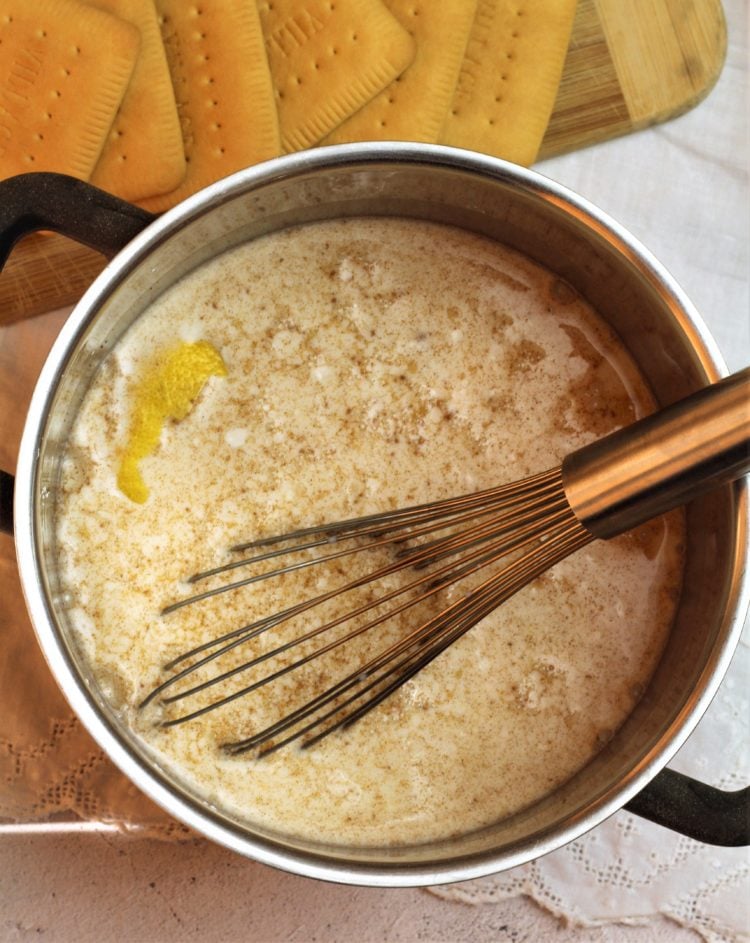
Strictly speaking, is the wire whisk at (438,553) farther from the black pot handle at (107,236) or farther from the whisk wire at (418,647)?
the black pot handle at (107,236)

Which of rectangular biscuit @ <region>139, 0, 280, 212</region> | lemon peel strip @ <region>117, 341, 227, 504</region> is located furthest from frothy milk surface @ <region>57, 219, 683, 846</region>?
rectangular biscuit @ <region>139, 0, 280, 212</region>

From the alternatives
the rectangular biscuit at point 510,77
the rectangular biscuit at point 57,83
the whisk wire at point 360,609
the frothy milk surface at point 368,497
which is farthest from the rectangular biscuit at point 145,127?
the whisk wire at point 360,609

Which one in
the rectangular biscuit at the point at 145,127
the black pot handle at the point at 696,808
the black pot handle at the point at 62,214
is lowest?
the black pot handle at the point at 696,808

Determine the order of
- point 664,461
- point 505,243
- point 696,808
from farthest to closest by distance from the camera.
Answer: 1. point 505,243
2. point 696,808
3. point 664,461

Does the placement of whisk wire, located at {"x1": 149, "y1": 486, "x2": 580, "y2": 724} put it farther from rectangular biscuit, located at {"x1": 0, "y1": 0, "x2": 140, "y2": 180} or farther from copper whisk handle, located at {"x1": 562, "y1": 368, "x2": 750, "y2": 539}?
rectangular biscuit, located at {"x1": 0, "y1": 0, "x2": 140, "y2": 180}

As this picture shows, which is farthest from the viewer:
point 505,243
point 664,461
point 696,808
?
point 505,243

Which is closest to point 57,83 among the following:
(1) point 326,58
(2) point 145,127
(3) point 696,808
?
(2) point 145,127

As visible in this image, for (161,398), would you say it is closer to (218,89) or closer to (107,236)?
(107,236)

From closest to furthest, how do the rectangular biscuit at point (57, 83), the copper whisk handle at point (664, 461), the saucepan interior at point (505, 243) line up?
the copper whisk handle at point (664, 461) < the saucepan interior at point (505, 243) < the rectangular biscuit at point (57, 83)
